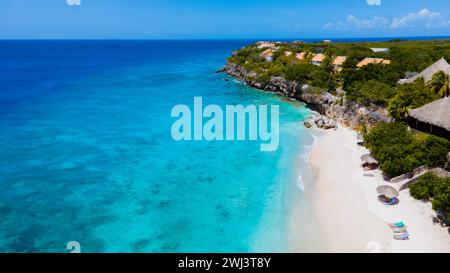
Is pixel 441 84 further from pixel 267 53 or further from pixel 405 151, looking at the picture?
pixel 267 53

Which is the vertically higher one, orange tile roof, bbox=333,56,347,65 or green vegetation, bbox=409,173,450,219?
orange tile roof, bbox=333,56,347,65

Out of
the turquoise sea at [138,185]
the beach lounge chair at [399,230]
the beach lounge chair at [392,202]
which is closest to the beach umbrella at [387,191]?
the beach lounge chair at [392,202]

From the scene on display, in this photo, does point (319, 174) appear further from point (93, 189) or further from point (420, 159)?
point (93, 189)

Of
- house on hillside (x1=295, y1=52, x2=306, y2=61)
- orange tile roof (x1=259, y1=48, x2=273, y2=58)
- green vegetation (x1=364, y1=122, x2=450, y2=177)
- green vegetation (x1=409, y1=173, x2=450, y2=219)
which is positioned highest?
orange tile roof (x1=259, y1=48, x2=273, y2=58)

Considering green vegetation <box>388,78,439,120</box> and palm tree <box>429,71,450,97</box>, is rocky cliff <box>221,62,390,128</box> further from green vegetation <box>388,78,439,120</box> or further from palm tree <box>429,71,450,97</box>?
palm tree <box>429,71,450,97</box>

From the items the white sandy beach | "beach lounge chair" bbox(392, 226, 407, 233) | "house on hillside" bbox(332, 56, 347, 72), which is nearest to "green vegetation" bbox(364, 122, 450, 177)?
the white sandy beach

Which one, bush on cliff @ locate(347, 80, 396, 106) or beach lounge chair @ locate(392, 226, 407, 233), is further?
bush on cliff @ locate(347, 80, 396, 106)

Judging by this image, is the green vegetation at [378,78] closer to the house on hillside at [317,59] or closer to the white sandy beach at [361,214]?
the house on hillside at [317,59]
